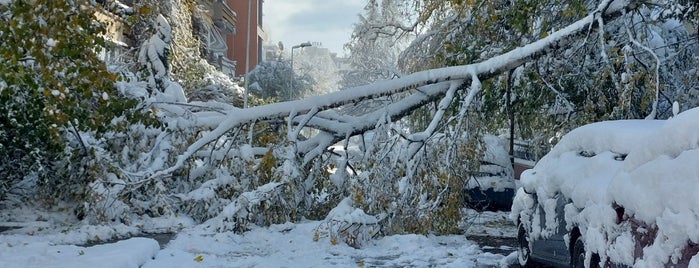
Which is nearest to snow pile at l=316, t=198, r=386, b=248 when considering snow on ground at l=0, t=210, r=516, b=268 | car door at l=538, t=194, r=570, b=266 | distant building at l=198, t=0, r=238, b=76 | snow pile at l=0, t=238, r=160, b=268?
snow on ground at l=0, t=210, r=516, b=268

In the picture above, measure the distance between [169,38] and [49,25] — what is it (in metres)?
10.6

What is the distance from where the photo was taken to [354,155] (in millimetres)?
13398

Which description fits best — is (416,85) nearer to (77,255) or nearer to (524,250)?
(524,250)

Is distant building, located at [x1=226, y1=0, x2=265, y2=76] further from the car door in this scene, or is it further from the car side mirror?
the car door

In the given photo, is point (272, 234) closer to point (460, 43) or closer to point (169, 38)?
point (460, 43)

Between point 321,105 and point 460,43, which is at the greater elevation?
point 460,43

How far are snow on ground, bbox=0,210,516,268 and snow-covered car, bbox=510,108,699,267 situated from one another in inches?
76.9

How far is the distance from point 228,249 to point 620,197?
21.8ft

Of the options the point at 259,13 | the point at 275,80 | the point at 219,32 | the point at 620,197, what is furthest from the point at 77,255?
the point at 259,13

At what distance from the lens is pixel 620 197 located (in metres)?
5.39

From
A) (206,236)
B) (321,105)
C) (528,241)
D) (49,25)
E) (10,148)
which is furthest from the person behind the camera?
(10,148)

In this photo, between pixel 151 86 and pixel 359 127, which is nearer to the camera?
pixel 359 127

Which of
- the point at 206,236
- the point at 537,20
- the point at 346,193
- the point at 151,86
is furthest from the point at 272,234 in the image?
the point at 537,20

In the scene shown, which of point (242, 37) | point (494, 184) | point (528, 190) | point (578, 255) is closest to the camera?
point (578, 255)
